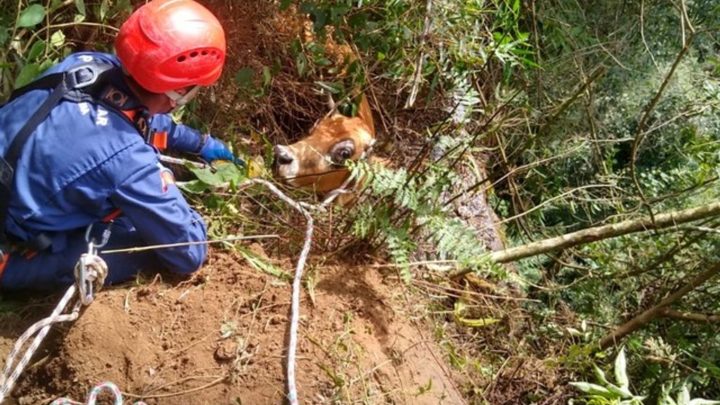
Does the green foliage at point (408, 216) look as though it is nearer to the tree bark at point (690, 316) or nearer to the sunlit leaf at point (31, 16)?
the tree bark at point (690, 316)

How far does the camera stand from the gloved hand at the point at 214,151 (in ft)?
11.4

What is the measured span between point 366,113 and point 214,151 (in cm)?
87

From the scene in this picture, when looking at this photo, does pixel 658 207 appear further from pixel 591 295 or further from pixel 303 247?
pixel 303 247

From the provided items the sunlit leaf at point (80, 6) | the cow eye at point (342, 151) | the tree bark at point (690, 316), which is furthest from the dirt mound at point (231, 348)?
the sunlit leaf at point (80, 6)

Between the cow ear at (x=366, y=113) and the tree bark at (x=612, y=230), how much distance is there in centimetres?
96

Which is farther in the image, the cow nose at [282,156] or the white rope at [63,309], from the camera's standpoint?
the cow nose at [282,156]

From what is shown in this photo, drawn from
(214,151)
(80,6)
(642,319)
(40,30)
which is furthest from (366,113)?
(642,319)

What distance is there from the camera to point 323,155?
3.54 metres

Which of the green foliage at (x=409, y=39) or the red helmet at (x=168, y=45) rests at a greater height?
the red helmet at (x=168, y=45)

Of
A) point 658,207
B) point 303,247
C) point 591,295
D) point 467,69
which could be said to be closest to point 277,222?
point 303,247

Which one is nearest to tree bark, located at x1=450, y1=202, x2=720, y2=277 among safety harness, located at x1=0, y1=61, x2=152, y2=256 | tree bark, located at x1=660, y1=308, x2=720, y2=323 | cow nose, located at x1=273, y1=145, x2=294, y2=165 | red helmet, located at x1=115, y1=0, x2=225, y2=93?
tree bark, located at x1=660, y1=308, x2=720, y2=323

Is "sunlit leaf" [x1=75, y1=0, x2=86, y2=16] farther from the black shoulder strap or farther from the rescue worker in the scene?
the black shoulder strap

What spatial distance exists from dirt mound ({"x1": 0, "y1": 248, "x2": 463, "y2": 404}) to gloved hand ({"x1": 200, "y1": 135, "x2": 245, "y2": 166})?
28.7 inches

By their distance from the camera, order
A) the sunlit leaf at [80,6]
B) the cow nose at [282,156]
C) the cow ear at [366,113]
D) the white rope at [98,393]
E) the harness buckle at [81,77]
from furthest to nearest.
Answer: the cow ear at [366,113] < the cow nose at [282,156] < the sunlit leaf at [80,6] < the harness buckle at [81,77] < the white rope at [98,393]
